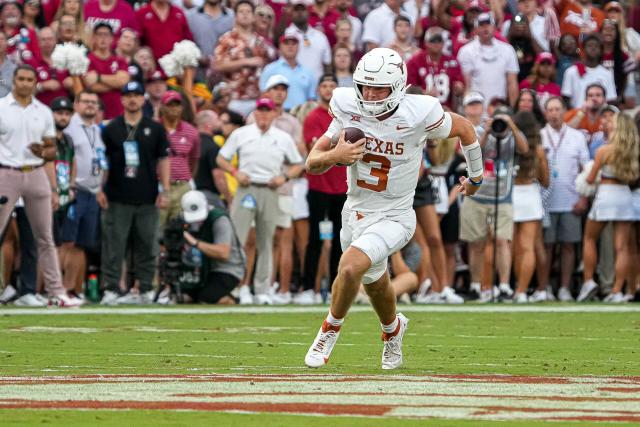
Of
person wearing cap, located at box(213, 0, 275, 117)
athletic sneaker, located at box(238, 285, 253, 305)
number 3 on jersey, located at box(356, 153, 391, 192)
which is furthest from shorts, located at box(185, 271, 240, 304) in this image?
number 3 on jersey, located at box(356, 153, 391, 192)

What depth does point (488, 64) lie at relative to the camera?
20.6m

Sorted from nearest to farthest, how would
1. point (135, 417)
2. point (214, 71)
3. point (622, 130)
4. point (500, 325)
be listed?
point (135, 417)
point (500, 325)
point (622, 130)
point (214, 71)

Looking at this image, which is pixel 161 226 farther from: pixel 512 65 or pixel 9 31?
pixel 512 65

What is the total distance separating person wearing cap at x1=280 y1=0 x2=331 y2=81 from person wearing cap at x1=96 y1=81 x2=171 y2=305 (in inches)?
149

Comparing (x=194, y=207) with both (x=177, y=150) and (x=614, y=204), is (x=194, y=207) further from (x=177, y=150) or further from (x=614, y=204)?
(x=614, y=204)

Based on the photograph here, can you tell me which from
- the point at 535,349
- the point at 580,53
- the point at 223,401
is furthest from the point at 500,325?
the point at 580,53

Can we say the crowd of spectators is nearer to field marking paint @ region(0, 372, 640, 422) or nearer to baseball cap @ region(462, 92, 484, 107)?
baseball cap @ region(462, 92, 484, 107)

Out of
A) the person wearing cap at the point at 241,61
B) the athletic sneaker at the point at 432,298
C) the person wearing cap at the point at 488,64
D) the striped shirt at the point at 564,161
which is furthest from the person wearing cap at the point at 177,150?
the striped shirt at the point at 564,161

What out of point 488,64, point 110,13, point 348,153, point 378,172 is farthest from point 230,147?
point 348,153

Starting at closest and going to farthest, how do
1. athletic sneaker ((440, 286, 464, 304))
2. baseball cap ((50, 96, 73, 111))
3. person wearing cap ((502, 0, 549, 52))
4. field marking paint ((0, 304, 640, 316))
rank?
field marking paint ((0, 304, 640, 316)) < baseball cap ((50, 96, 73, 111)) < athletic sneaker ((440, 286, 464, 304)) < person wearing cap ((502, 0, 549, 52))

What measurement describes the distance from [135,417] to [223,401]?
692 millimetres

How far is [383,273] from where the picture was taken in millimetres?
9672

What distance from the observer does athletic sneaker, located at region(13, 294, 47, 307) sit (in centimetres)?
1653

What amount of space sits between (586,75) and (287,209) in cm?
549
